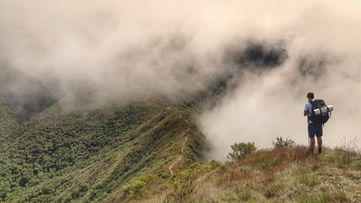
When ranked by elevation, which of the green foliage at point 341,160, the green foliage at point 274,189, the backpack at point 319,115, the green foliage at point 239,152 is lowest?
the green foliage at point 274,189

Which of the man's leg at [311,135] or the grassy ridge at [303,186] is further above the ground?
the man's leg at [311,135]

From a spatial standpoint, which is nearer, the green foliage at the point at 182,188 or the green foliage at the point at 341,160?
the green foliage at the point at 182,188

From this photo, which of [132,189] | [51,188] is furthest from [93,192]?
[132,189]

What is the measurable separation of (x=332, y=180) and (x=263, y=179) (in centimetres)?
185

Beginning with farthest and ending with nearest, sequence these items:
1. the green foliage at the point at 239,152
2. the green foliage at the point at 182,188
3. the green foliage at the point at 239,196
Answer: the green foliage at the point at 239,152 → the green foliage at the point at 182,188 → the green foliage at the point at 239,196

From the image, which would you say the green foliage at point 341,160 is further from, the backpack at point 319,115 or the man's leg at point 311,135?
the backpack at point 319,115

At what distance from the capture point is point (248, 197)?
239 inches

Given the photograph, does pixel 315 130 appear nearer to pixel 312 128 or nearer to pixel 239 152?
pixel 312 128

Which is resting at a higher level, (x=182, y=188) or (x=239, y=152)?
(x=239, y=152)

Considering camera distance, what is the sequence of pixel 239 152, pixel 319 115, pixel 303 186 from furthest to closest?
pixel 239 152 → pixel 319 115 → pixel 303 186

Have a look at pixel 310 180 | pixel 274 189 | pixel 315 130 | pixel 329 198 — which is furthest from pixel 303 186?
pixel 315 130

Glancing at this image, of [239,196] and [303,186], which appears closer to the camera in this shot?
[303,186]

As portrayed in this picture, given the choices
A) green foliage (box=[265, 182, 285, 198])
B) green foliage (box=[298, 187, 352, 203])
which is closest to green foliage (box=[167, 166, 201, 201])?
green foliage (box=[265, 182, 285, 198])

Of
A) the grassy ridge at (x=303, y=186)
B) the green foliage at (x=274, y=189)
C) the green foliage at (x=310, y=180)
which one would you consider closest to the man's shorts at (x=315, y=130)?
the grassy ridge at (x=303, y=186)
